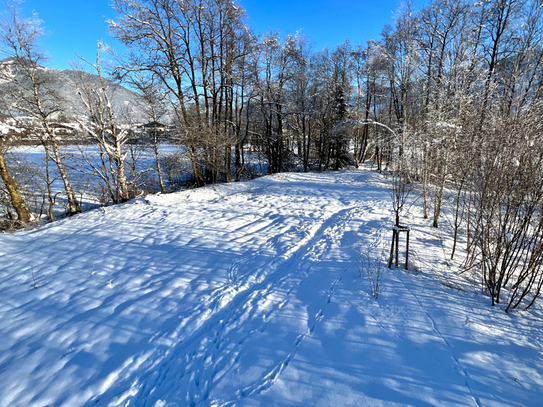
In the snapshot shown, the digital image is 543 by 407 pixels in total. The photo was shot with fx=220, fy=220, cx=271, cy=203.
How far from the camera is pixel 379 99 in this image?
2209cm

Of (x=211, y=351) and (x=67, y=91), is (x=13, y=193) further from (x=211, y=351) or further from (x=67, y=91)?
(x=211, y=351)

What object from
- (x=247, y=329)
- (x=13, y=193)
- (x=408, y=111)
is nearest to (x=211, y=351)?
(x=247, y=329)

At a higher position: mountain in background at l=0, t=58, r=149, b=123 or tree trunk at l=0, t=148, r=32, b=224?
mountain in background at l=0, t=58, r=149, b=123

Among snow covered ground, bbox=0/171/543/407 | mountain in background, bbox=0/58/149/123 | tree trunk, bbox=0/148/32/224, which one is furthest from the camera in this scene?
mountain in background, bbox=0/58/149/123

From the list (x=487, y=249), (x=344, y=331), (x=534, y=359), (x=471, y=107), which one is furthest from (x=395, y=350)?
(x=471, y=107)

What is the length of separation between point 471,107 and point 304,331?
7.38 meters

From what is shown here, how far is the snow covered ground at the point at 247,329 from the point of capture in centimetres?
228

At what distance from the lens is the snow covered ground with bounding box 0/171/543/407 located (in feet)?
7.47

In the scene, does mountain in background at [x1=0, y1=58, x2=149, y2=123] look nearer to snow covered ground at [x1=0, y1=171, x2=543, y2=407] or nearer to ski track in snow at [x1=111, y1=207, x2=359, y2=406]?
snow covered ground at [x1=0, y1=171, x2=543, y2=407]

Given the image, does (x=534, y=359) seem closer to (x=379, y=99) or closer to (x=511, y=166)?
(x=511, y=166)

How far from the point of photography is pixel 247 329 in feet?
10.2

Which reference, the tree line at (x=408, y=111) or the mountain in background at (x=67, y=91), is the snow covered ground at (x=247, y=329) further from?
the mountain in background at (x=67, y=91)

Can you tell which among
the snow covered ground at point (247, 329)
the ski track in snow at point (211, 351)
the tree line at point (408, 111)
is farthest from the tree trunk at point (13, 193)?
the ski track in snow at point (211, 351)

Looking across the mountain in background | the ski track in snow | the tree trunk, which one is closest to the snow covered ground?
the ski track in snow
